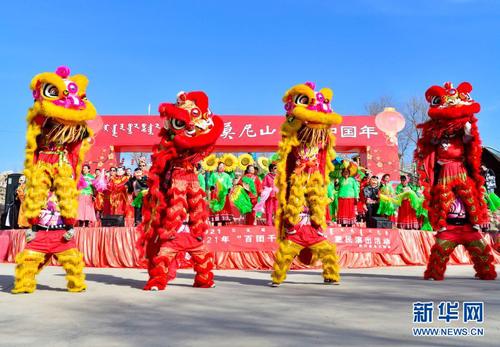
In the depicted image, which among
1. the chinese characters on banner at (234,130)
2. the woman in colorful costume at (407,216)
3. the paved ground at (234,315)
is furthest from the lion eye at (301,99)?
the chinese characters on banner at (234,130)

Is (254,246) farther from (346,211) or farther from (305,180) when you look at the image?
(305,180)

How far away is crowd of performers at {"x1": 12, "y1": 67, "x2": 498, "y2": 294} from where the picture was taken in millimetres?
4387

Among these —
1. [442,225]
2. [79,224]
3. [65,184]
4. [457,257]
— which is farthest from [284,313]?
[79,224]

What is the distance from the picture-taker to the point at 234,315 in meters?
3.11

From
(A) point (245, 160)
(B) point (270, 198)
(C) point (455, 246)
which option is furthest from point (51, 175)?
(A) point (245, 160)

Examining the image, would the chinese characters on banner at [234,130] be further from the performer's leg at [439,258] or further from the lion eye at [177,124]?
the lion eye at [177,124]

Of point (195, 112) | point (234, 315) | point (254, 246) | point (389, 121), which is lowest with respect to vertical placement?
point (234, 315)

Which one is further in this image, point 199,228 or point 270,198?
point 270,198

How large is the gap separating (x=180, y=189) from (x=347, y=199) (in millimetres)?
5743

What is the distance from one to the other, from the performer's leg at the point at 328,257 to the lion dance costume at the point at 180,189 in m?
1.07

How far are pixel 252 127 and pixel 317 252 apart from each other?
10.2 m

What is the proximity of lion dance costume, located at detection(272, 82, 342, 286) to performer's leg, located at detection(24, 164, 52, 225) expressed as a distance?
7.13 feet

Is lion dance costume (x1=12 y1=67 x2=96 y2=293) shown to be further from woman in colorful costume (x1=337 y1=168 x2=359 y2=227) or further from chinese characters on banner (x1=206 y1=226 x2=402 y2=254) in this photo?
woman in colorful costume (x1=337 y1=168 x2=359 y2=227)

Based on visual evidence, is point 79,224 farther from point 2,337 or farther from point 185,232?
point 2,337
